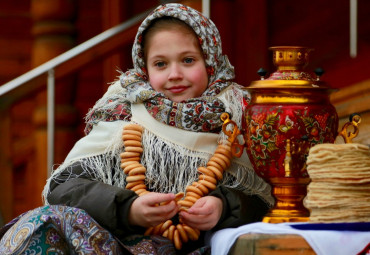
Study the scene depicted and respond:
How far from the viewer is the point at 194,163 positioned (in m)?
2.69

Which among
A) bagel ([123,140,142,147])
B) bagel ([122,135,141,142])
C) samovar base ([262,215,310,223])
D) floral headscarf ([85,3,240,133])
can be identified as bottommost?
samovar base ([262,215,310,223])

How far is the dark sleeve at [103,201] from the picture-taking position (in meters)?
2.51

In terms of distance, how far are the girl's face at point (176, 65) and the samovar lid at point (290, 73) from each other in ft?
1.06

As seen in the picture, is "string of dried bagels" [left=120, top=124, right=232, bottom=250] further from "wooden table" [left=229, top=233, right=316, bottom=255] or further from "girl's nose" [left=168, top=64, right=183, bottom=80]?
"wooden table" [left=229, top=233, right=316, bottom=255]

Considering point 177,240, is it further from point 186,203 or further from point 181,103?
point 181,103

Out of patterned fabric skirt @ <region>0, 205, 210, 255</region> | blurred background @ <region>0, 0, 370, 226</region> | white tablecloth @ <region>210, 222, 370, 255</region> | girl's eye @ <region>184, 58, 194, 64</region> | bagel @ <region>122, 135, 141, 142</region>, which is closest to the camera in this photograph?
white tablecloth @ <region>210, 222, 370, 255</region>

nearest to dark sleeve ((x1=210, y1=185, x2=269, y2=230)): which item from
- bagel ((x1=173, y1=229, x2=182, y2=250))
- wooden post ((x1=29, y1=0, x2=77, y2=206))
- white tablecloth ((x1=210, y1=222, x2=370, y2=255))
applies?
bagel ((x1=173, y1=229, x2=182, y2=250))

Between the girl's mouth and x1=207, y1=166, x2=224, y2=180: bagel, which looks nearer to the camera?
x1=207, y1=166, x2=224, y2=180: bagel

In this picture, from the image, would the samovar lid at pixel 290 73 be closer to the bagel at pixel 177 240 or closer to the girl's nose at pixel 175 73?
the girl's nose at pixel 175 73

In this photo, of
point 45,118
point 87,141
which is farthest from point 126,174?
point 45,118

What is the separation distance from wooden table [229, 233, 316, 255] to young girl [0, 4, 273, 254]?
25 centimetres

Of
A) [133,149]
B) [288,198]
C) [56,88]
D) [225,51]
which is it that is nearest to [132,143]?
[133,149]

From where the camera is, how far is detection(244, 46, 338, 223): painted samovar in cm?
238

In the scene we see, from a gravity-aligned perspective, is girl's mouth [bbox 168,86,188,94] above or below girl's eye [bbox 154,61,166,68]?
below
